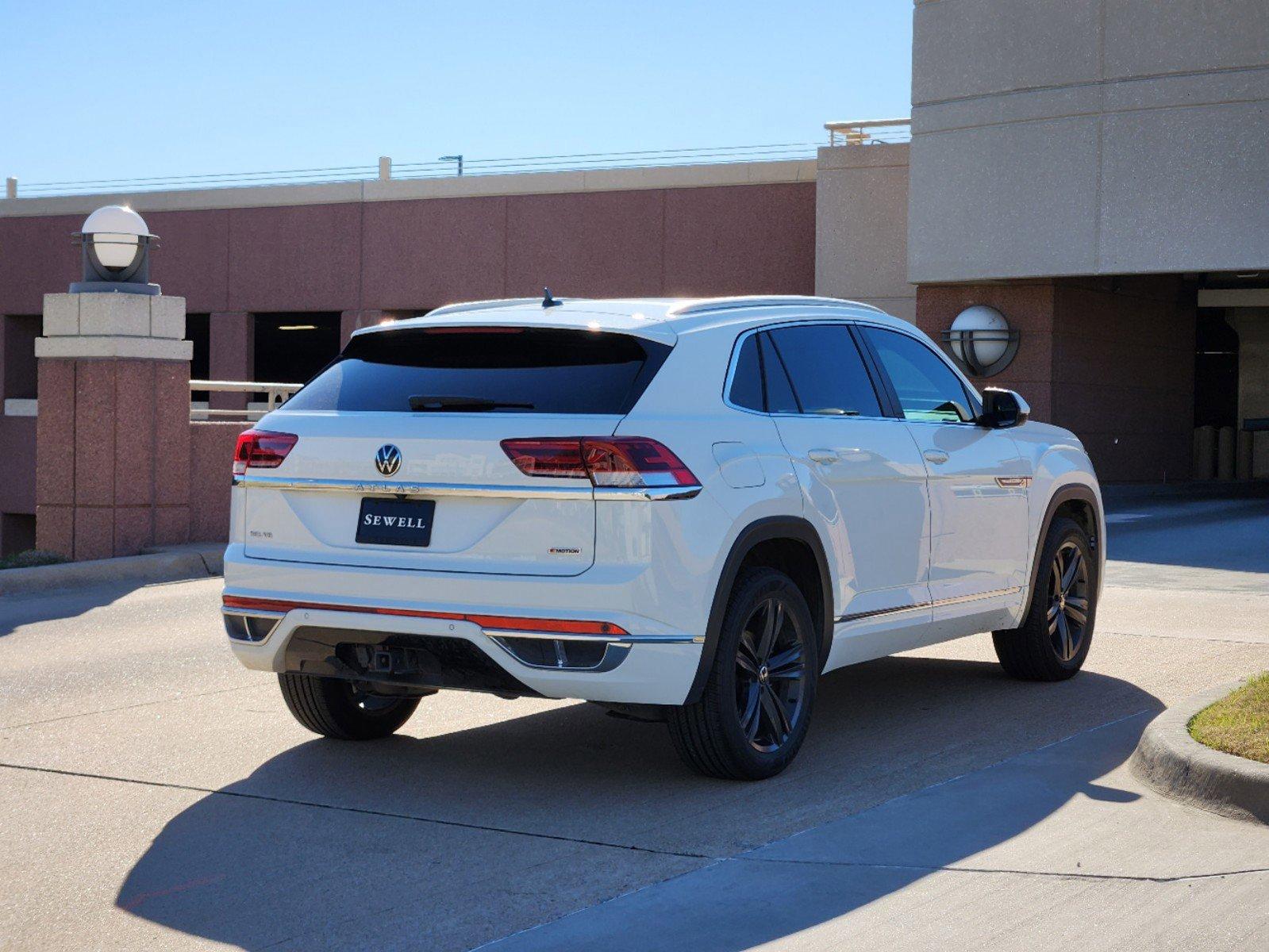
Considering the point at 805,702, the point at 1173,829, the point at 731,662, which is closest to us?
the point at 1173,829

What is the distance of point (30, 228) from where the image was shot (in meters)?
36.9

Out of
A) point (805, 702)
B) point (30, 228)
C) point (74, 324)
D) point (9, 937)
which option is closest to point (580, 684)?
point (805, 702)

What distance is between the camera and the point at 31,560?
45.9 feet

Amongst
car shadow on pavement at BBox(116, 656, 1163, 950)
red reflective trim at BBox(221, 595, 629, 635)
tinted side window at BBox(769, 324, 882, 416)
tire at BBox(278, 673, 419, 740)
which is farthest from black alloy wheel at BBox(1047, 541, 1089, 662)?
red reflective trim at BBox(221, 595, 629, 635)

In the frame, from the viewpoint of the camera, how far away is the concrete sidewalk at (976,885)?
4570 millimetres

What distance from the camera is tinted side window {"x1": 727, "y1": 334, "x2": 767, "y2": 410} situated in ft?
21.1

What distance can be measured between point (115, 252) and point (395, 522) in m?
9.89

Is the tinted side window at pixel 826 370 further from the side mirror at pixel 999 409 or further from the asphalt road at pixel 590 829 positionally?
the asphalt road at pixel 590 829

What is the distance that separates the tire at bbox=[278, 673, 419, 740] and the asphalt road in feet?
0.30

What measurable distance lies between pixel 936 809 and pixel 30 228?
34.7 metres

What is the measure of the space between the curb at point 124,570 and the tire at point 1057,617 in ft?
20.3

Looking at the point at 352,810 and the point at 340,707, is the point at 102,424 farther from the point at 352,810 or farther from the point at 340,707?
the point at 352,810

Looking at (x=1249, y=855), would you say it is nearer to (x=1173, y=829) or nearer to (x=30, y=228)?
(x=1173, y=829)

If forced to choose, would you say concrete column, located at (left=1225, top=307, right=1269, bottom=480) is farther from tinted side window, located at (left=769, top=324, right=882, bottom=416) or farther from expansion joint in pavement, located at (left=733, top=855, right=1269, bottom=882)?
expansion joint in pavement, located at (left=733, top=855, right=1269, bottom=882)
